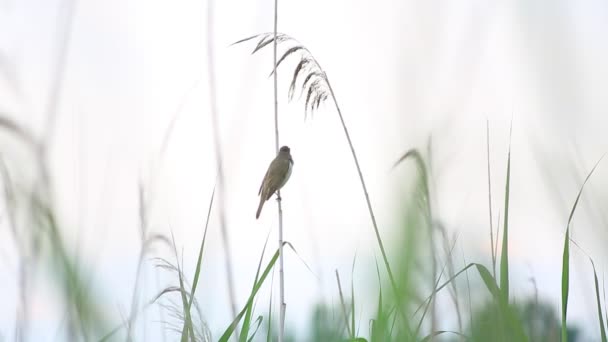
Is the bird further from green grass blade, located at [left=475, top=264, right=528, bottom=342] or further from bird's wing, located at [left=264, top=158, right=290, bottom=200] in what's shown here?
green grass blade, located at [left=475, top=264, right=528, bottom=342]

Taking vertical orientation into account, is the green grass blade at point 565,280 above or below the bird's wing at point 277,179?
below

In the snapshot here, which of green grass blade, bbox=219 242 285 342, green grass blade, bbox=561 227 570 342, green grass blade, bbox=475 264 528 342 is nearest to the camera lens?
green grass blade, bbox=475 264 528 342

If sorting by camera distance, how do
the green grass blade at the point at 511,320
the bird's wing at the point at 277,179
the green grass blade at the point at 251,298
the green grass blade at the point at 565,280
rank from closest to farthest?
the green grass blade at the point at 511,320 < the green grass blade at the point at 565,280 < the green grass blade at the point at 251,298 < the bird's wing at the point at 277,179

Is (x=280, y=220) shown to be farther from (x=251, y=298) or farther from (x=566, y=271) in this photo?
(x=566, y=271)

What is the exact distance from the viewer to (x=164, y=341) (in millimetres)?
2119

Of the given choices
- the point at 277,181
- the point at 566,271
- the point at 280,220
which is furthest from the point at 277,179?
the point at 566,271

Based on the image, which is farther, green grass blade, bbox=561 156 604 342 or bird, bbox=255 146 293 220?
bird, bbox=255 146 293 220

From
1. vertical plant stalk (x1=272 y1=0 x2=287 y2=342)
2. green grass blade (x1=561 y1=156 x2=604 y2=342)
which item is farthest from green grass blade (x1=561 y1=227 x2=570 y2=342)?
vertical plant stalk (x1=272 y1=0 x2=287 y2=342)

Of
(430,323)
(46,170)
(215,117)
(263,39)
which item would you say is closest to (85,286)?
(46,170)

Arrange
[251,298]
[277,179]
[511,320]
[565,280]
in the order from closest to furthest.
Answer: [511,320] → [565,280] → [251,298] → [277,179]

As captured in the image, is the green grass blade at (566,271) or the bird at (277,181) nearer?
the green grass blade at (566,271)

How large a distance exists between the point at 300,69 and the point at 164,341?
1033 millimetres

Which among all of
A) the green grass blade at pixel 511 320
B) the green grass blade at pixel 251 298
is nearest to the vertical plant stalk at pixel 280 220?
the green grass blade at pixel 251 298

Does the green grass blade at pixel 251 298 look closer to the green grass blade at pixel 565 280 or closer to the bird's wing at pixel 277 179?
the bird's wing at pixel 277 179
